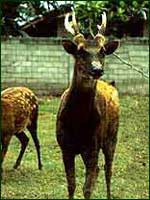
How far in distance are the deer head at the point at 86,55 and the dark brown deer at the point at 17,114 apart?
2.35m

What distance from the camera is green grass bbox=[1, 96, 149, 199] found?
6.98 m

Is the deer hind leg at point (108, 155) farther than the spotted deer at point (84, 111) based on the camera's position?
Yes

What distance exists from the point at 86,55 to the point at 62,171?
315 cm

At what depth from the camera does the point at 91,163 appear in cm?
557

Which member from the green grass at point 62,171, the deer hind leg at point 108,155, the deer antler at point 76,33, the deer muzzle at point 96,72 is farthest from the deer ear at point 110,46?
the green grass at point 62,171

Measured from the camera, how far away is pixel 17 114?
7711 millimetres

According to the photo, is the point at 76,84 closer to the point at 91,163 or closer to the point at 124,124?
the point at 91,163

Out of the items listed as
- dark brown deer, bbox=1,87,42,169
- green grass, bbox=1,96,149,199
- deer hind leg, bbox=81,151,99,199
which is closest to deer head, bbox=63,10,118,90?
deer hind leg, bbox=81,151,99,199

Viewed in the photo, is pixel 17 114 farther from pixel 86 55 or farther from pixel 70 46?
pixel 86 55

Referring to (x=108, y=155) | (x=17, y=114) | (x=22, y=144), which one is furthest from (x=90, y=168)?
(x=22, y=144)

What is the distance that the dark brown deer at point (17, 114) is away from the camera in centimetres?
754

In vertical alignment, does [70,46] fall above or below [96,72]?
above

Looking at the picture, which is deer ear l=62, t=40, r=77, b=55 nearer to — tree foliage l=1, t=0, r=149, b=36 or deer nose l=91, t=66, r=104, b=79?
deer nose l=91, t=66, r=104, b=79

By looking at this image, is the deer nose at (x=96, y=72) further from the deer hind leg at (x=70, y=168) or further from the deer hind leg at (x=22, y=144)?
the deer hind leg at (x=22, y=144)
